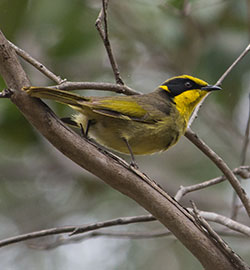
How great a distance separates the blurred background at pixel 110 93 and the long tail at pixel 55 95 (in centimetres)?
186

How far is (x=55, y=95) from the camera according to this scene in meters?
2.73

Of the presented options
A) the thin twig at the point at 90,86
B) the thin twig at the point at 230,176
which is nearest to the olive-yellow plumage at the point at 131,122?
the thin twig at the point at 90,86

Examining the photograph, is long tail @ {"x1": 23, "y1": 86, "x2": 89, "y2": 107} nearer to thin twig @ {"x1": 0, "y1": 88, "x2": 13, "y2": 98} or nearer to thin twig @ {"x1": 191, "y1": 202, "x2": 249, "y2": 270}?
thin twig @ {"x1": 0, "y1": 88, "x2": 13, "y2": 98}

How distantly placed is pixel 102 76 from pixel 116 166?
3.90m

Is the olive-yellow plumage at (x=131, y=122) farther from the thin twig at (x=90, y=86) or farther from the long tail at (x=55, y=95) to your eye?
the thin twig at (x=90, y=86)

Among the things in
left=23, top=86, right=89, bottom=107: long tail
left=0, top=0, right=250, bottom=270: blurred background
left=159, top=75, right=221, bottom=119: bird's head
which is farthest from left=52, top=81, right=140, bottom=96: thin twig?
left=0, top=0, right=250, bottom=270: blurred background

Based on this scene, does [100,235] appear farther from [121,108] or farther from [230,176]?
[230,176]

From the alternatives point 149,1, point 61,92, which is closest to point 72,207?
point 149,1

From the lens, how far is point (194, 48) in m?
6.00

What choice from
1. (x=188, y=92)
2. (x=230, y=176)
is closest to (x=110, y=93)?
(x=188, y=92)

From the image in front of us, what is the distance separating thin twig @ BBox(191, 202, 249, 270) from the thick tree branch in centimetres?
2

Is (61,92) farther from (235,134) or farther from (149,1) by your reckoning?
(235,134)

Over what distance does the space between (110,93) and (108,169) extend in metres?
3.28

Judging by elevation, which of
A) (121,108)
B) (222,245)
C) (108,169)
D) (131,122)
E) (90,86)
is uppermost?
(90,86)
